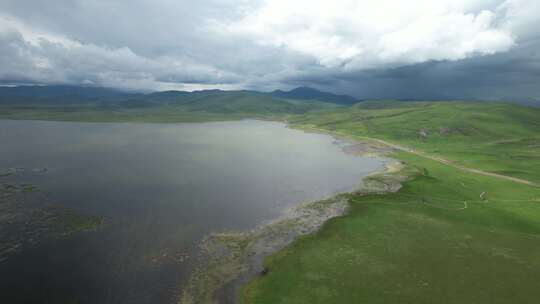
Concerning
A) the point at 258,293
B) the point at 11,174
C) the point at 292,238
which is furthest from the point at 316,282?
the point at 11,174

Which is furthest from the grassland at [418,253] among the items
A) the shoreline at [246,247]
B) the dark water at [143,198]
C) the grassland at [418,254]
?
the dark water at [143,198]

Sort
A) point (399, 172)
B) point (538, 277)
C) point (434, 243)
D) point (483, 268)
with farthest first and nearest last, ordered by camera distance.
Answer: point (399, 172)
point (434, 243)
point (483, 268)
point (538, 277)

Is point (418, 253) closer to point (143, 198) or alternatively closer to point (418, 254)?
point (418, 254)

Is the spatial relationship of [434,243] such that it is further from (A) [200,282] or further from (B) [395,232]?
(A) [200,282]

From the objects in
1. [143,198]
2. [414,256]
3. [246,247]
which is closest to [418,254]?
[414,256]

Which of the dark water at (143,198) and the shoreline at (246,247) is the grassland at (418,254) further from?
the dark water at (143,198)

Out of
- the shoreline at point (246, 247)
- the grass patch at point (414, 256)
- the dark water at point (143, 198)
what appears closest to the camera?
the grass patch at point (414, 256)
